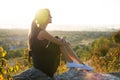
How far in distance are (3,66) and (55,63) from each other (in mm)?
1333

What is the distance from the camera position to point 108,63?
50.0 feet

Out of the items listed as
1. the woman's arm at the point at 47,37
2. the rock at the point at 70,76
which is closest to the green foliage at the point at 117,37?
the rock at the point at 70,76

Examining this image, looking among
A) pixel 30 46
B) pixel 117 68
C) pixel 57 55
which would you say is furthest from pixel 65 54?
pixel 117 68

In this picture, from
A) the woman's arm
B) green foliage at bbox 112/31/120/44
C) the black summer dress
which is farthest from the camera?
green foliage at bbox 112/31/120/44

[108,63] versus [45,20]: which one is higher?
[45,20]

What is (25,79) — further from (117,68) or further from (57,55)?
(117,68)

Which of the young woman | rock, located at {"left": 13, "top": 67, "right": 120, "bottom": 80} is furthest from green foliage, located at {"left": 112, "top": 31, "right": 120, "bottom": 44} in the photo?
the young woman

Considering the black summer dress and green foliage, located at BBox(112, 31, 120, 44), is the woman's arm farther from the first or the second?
green foliage, located at BBox(112, 31, 120, 44)

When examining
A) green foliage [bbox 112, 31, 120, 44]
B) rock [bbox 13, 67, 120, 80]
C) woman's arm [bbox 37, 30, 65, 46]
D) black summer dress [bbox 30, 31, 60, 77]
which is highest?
woman's arm [bbox 37, 30, 65, 46]

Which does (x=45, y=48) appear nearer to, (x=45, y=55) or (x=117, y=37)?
(x=45, y=55)

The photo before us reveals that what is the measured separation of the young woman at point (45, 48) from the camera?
8086 mm

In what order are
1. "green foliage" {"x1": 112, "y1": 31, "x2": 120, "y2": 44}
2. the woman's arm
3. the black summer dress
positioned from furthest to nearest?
1. "green foliage" {"x1": 112, "y1": 31, "x2": 120, "y2": 44}
2. the black summer dress
3. the woman's arm

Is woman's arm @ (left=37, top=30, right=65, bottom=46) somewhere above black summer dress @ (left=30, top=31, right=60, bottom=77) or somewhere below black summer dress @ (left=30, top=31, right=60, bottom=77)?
above

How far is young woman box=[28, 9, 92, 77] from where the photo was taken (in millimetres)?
8086
